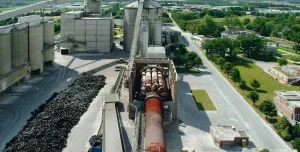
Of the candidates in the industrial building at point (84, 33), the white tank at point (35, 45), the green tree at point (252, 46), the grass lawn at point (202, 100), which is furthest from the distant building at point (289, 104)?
the industrial building at point (84, 33)

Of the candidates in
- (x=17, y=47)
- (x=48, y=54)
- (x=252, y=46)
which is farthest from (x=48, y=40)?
(x=252, y=46)

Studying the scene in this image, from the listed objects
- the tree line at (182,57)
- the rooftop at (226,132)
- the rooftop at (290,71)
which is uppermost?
the tree line at (182,57)

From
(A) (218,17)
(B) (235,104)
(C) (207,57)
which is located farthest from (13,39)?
(A) (218,17)

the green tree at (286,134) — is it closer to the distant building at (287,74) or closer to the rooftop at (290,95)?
the rooftop at (290,95)

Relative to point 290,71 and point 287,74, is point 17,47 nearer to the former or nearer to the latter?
point 287,74

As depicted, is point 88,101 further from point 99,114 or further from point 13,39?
point 13,39

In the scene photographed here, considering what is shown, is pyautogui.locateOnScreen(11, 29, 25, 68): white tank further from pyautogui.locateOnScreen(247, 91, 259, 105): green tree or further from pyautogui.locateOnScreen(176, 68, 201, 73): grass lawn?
pyautogui.locateOnScreen(247, 91, 259, 105): green tree
